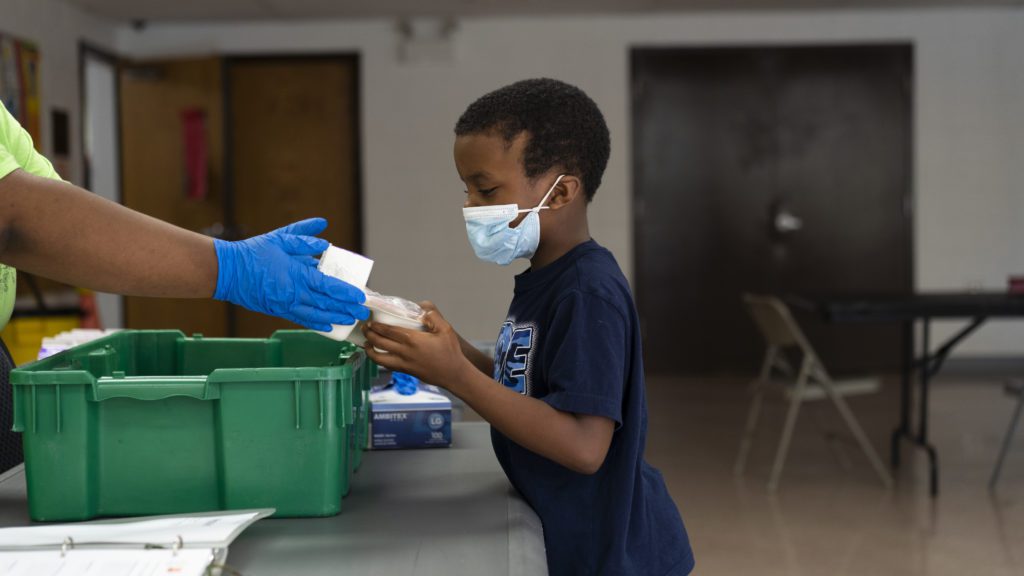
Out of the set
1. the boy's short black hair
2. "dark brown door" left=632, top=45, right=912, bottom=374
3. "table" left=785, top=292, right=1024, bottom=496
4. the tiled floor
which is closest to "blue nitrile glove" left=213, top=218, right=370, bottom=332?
the boy's short black hair

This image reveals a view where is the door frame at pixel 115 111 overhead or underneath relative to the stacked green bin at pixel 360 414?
overhead

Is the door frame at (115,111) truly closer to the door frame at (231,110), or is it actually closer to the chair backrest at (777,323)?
the door frame at (231,110)

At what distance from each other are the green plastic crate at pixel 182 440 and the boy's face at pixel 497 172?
1.02ft

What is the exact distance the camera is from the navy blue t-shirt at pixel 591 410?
107 centimetres

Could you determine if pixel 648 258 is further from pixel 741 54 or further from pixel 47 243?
pixel 47 243

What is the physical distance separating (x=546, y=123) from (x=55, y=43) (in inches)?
217

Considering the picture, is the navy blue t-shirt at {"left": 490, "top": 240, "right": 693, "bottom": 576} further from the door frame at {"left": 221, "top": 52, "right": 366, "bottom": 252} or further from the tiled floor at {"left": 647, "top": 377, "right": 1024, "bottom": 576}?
the door frame at {"left": 221, "top": 52, "right": 366, "bottom": 252}

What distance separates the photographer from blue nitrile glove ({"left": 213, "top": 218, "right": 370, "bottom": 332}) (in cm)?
107

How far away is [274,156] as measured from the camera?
677 centimetres

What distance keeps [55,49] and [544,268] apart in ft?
18.1

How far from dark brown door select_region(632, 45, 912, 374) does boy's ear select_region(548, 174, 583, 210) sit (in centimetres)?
543

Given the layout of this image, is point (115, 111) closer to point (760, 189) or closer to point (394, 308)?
point (760, 189)

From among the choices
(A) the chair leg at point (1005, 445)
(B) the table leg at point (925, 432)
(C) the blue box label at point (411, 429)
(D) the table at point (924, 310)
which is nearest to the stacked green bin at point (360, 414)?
(C) the blue box label at point (411, 429)

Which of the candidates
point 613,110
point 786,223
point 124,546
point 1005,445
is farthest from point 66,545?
point 786,223
